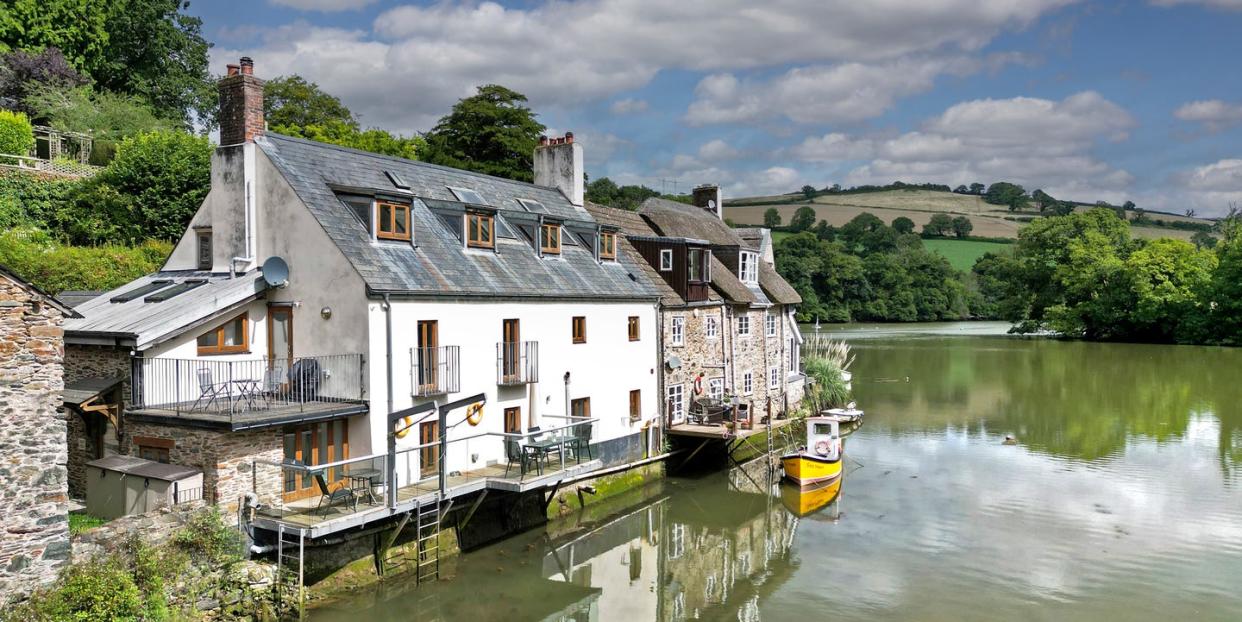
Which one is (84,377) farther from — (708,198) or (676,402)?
(708,198)

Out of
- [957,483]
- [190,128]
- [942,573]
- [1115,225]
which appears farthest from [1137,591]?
[1115,225]

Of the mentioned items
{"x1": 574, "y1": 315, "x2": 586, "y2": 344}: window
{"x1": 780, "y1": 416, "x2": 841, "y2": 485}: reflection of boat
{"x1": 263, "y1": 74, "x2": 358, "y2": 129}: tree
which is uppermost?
{"x1": 263, "y1": 74, "x2": 358, "y2": 129}: tree

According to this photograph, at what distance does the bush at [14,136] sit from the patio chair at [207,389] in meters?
20.9

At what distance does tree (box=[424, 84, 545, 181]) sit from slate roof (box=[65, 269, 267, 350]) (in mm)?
27644

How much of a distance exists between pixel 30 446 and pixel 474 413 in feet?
27.8

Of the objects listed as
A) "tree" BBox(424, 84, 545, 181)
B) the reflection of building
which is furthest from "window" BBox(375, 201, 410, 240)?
"tree" BBox(424, 84, 545, 181)

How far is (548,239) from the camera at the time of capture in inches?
894

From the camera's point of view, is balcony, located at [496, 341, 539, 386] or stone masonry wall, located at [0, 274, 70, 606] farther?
balcony, located at [496, 341, 539, 386]

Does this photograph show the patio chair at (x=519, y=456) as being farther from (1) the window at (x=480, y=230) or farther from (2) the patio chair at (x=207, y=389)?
(2) the patio chair at (x=207, y=389)

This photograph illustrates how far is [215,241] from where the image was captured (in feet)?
60.0

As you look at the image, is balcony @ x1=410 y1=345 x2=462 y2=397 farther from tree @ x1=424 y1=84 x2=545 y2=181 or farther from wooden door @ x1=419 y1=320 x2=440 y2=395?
tree @ x1=424 y1=84 x2=545 y2=181

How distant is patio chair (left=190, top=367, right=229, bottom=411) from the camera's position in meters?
15.1

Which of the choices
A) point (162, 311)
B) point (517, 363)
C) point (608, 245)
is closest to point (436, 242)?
point (517, 363)

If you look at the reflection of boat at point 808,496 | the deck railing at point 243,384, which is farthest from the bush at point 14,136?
the reflection of boat at point 808,496
